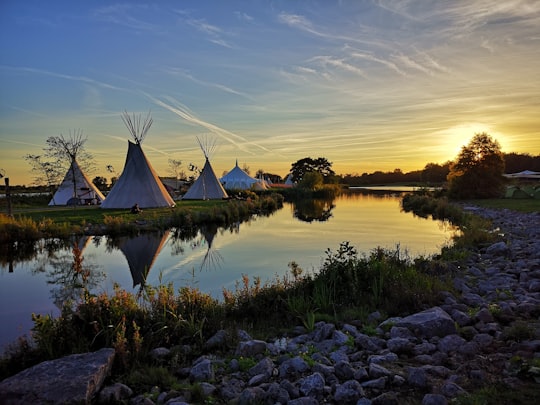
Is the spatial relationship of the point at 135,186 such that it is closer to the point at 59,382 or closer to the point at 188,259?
the point at 188,259

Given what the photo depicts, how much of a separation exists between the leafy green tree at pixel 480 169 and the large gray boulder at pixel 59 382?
1328 inches

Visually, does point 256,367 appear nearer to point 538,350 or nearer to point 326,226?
point 538,350

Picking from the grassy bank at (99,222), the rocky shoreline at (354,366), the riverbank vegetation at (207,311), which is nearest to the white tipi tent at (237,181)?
the grassy bank at (99,222)

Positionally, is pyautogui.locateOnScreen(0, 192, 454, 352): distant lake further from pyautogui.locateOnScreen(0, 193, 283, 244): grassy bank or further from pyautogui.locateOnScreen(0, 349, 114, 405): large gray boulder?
pyautogui.locateOnScreen(0, 349, 114, 405): large gray boulder

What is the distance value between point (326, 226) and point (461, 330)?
15.1 metres

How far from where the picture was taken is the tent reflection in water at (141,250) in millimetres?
9594

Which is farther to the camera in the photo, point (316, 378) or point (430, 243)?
point (430, 243)

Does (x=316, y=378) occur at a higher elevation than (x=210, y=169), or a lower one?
lower

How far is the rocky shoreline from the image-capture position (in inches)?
119

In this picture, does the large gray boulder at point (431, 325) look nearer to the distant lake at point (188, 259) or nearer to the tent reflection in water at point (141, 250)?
the distant lake at point (188, 259)

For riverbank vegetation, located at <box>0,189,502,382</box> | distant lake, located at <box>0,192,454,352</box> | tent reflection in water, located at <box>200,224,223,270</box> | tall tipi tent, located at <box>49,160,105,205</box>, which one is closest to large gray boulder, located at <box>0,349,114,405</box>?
riverbank vegetation, located at <box>0,189,502,382</box>

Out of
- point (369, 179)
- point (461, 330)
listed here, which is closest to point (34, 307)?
point (461, 330)

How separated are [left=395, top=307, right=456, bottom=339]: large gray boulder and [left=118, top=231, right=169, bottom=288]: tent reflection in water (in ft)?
20.3

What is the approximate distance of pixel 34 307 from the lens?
689 centimetres
